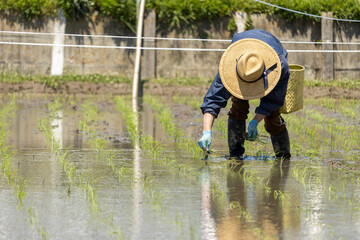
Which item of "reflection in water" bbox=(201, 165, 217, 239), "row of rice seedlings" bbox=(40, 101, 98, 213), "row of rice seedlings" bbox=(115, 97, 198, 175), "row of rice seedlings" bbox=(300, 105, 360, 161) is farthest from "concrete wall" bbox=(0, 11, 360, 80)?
"reflection in water" bbox=(201, 165, 217, 239)

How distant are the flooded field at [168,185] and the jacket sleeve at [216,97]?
0.48 m

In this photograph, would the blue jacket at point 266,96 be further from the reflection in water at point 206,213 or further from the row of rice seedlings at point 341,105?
the row of rice seedlings at point 341,105

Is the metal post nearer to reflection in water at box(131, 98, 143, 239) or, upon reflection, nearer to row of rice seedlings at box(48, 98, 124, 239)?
row of rice seedlings at box(48, 98, 124, 239)

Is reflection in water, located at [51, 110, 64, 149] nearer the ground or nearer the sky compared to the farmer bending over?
nearer the ground

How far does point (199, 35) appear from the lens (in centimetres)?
1778

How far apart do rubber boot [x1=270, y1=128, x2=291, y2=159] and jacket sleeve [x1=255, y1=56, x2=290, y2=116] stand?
0.52m

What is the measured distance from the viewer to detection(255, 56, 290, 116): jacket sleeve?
6285 mm

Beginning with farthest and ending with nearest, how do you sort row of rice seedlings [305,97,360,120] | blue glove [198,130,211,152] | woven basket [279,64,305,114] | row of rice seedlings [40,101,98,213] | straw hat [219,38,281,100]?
row of rice seedlings [305,97,360,120] < woven basket [279,64,305,114] < blue glove [198,130,211,152] < straw hat [219,38,281,100] < row of rice seedlings [40,101,98,213]

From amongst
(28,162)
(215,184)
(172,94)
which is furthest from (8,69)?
(215,184)

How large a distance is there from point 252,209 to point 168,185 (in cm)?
97

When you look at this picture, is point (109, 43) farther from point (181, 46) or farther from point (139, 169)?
point (139, 169)

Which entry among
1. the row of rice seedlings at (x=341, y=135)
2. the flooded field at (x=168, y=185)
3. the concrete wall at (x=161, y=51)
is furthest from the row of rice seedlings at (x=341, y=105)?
the concrete wall at (x=161, y=51)

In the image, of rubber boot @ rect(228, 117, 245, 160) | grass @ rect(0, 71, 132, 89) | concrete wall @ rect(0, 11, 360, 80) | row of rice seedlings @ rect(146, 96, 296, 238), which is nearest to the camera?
row of rice seedlings @ rect(146, 96, 296, 238)

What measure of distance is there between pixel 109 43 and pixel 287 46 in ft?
13.7
